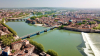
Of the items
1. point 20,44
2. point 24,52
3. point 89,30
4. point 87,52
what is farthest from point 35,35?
point 89,30

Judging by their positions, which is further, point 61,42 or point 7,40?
point 61,42

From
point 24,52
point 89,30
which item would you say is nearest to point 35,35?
point 24,52

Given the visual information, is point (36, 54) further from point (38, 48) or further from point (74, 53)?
point (74, 53)

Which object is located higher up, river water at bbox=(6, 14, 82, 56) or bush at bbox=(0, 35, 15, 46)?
bush at bbox=(0, 35, 15, 46)

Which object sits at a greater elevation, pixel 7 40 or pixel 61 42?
pixel 7 40

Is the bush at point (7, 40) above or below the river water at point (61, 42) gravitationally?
above

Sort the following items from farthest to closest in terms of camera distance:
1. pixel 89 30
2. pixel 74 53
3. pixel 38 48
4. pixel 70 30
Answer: pixel 70 30
pixel 89 30
pixel 74 53
pixel 38 48

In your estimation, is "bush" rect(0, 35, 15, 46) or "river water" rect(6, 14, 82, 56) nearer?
Result: "bush" rect(0, 35, 15, 46)

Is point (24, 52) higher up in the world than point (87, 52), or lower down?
higher up

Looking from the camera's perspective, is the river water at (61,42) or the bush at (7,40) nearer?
the bush at (7,40)

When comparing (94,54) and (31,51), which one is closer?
(31,51)

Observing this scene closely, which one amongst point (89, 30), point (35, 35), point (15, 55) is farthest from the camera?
point (89, 30)
